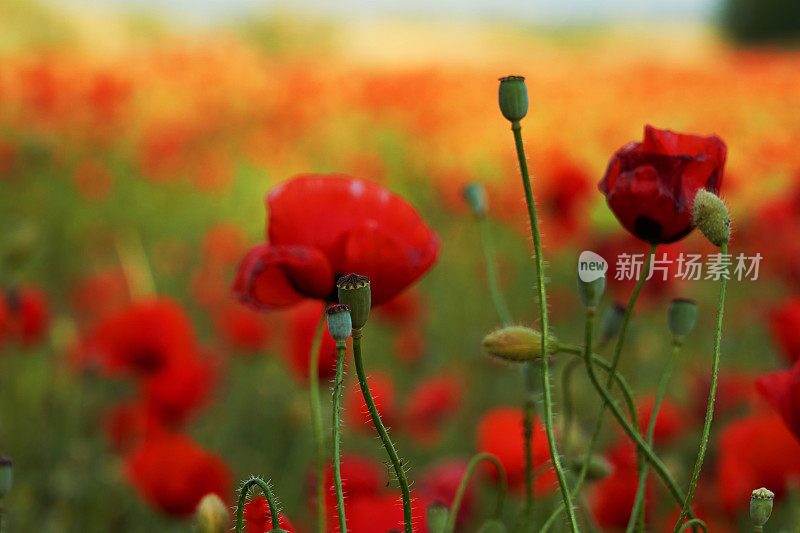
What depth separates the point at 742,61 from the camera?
5.83 m

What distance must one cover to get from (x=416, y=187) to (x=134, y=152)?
4.03 ft

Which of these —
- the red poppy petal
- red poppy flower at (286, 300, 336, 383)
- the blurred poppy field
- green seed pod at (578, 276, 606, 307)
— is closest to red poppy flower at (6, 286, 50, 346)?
the blurred poppy field

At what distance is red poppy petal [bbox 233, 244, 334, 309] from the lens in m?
0.56

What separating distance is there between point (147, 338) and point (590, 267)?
2.85ft

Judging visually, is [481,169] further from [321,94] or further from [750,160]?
[750,160]

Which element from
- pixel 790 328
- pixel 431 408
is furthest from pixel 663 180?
pixel 431 408

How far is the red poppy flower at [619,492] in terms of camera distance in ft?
3.05

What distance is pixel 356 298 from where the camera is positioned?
41 centimetres

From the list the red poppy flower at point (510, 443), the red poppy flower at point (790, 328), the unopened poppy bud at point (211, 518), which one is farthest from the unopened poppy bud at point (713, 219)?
the red poppy flower at point (510, 443)

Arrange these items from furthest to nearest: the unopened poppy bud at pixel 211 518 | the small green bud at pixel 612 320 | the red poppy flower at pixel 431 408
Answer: the red poppy flower at pixel 431 408, the small green bud at pixel 612 320, the unopened poppy bud at pixel 211 518

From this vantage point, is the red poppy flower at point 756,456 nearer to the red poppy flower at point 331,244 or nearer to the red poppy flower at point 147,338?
the red poppy flower at point 331,244

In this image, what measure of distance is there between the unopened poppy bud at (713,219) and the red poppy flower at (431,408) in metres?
0.99

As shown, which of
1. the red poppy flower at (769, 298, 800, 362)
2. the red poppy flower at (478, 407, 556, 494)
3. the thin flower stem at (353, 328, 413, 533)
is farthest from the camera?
the red poppy flower at (478, 407, 556, 494)

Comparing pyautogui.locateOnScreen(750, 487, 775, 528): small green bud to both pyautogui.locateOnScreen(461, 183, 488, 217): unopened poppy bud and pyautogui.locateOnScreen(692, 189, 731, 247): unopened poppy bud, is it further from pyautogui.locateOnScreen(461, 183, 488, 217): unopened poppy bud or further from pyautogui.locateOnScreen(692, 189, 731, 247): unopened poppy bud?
pyautogui.locateOnScreen(461, 183, 488, 217): unopened poppy bud
